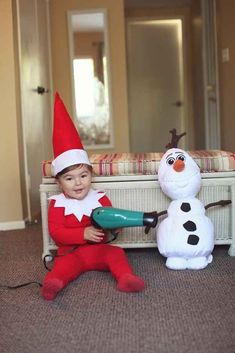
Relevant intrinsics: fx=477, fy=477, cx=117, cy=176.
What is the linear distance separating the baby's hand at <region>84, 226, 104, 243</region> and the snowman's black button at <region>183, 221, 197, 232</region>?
0.35 meters

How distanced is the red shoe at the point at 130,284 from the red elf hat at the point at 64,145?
569 millimetres

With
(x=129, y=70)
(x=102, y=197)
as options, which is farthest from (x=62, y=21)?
(x=102, y=197)

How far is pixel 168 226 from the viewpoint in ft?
6.65

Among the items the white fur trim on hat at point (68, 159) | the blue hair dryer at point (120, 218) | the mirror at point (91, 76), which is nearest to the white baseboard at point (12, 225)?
the white fur trim on hat at point (68, 159)

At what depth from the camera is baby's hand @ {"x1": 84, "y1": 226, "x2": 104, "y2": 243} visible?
6.46ft

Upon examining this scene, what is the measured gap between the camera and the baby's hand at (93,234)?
1.97 m

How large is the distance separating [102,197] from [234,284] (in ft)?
2.25

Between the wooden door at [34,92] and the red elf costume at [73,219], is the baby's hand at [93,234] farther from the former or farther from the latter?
the wooden door at [34,92]

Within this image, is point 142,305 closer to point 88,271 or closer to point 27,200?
point 88,271

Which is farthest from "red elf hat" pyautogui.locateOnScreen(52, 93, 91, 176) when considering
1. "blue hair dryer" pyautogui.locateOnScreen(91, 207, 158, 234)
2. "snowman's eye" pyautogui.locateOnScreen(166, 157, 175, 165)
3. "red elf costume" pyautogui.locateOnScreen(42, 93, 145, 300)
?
"snowman's eye" pyautogui.locateOnScreen(166, 157, 175, 165)

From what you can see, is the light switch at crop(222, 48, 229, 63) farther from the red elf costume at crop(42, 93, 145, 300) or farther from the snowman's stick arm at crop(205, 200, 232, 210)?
the red elf costume at crop(42, 93, 145, 300)

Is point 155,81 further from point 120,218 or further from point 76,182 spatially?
point 120,218

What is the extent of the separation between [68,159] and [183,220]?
1.81ft

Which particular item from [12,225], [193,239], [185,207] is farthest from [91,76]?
[193,239]
